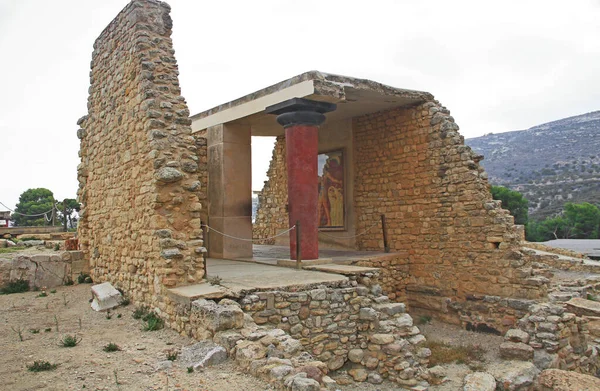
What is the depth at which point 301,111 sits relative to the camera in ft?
33.7

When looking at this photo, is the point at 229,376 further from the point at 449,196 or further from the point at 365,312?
the point at 449,196

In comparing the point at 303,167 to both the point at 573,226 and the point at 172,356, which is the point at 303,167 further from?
the point at 573,226

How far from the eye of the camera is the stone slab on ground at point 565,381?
6613 millimetres

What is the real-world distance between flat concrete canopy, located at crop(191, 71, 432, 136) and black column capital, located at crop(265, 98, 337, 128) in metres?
0.13

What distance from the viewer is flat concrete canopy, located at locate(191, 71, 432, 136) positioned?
9828 mm

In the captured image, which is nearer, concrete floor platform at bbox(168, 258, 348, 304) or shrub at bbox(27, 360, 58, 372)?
shrub at bbox(27, 360, 58, 372)

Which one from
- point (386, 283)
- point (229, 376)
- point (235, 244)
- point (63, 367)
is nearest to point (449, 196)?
point (386, 283)

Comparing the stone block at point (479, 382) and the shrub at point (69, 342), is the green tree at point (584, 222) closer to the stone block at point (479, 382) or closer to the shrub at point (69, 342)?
the stone block at point (479, 382)

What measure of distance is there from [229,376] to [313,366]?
0.87 m

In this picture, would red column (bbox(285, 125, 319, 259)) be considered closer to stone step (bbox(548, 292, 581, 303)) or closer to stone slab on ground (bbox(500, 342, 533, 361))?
stone slab on ground (bbox(500, 342, 533, 361))

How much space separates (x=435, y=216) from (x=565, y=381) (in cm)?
489

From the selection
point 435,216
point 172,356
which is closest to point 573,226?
point 435,216

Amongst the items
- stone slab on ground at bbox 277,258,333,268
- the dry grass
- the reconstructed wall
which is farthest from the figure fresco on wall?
the dry grass

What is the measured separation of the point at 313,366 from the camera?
5.20 metres
